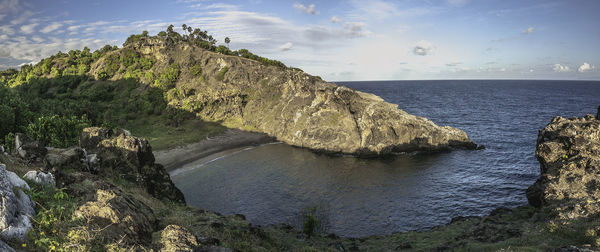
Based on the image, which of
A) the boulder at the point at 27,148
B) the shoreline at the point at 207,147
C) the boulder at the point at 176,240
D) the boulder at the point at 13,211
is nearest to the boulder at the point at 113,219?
the boulder at the point at 176,240

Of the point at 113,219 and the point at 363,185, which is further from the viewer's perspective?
the point at 363,185

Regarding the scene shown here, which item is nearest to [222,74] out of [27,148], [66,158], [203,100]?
[203,100]

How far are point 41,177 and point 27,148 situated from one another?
10.3 metres

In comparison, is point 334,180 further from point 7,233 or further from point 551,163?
point 7,233

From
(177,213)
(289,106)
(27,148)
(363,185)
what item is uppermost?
(289,106)

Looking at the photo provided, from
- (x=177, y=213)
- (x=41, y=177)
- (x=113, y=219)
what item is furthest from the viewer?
(x=177, y=213)

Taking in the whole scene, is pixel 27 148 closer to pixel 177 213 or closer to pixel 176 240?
pixel 177 213

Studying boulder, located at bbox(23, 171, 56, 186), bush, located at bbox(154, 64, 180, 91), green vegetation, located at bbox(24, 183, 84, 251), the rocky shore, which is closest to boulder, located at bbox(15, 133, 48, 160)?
the rocky shore

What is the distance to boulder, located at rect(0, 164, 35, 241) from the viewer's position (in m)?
9.48

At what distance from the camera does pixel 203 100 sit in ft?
275

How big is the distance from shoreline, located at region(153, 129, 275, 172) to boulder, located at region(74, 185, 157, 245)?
41037mm

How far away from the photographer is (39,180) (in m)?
14.7

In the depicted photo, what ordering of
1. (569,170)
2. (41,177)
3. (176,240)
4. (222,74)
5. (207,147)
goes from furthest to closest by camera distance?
Result: (222,74), (207,147), (569,170), (41,177), (176,240)

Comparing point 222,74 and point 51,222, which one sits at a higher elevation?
point 222,74
